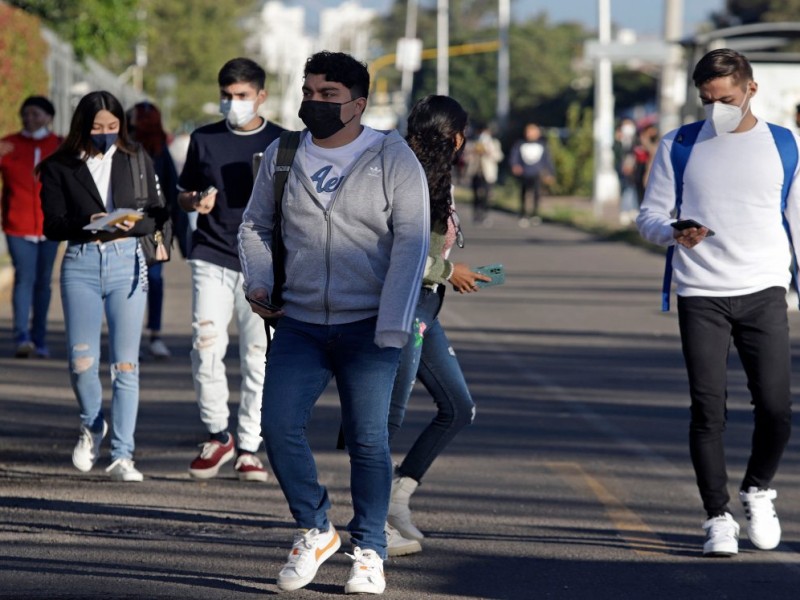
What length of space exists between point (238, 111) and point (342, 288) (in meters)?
2.42

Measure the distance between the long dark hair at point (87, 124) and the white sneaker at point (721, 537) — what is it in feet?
11.0

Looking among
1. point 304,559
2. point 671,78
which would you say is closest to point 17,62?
point 671,78

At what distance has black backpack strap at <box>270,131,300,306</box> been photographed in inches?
220

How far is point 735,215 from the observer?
6.39 metres

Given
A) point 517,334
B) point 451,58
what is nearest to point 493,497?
point 517,334

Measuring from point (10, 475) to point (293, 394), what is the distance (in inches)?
113

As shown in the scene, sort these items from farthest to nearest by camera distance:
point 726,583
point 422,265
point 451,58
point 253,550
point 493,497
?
point 451,58
point 493,497
point 253,550
point 726,583
point 422,265

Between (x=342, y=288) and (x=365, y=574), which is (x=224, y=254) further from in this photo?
(x=365, y=574)

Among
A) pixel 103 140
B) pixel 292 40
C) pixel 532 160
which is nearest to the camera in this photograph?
pixel 103 140

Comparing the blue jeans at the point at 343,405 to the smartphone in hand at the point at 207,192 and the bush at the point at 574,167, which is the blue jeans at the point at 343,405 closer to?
the smartphone in hand at the point at 207,192

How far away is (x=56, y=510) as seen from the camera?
280 inches

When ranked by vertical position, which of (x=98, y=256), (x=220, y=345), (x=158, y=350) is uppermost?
(x=98, y=256)

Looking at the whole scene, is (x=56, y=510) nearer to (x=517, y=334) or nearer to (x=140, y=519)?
(x=140, y=519)

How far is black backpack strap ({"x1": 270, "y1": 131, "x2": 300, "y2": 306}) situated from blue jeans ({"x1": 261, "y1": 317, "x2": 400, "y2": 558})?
0.47 ft
